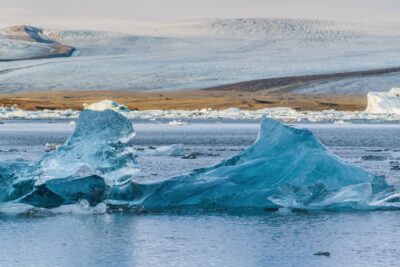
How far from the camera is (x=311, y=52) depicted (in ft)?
267

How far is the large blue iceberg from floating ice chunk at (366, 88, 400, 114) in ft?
137

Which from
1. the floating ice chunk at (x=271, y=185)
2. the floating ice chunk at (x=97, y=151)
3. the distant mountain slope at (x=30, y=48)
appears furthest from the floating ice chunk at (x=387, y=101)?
the floating ice chunk at (x=97, y=151)

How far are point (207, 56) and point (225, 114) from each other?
19080 mm

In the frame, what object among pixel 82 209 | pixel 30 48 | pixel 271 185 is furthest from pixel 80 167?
pixel 30 48

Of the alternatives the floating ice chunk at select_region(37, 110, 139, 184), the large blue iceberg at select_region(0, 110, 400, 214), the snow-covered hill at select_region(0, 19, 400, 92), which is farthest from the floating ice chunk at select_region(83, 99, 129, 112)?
the large blue iceberg at select_region(0, 110, 400, 214)

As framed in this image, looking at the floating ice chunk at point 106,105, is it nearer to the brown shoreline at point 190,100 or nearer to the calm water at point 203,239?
the brown shoreline at point 190,100

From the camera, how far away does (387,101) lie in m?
57.1

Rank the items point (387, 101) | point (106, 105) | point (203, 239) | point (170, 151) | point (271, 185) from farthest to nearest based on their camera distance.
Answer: point (387, 101), point (106, 105), point (170, 151), point (271, 185), point (203, 239)

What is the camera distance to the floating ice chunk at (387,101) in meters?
57.0

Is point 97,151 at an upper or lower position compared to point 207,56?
lower

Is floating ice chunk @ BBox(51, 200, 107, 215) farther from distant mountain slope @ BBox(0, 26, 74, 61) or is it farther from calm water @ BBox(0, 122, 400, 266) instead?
distant mountain slope @ BBox(0, 26, 74, 61)

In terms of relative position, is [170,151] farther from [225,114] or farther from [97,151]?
[225,114]

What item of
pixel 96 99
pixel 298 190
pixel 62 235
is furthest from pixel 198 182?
A: pixel 96 99

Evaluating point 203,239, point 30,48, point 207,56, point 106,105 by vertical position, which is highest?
point 30,48
